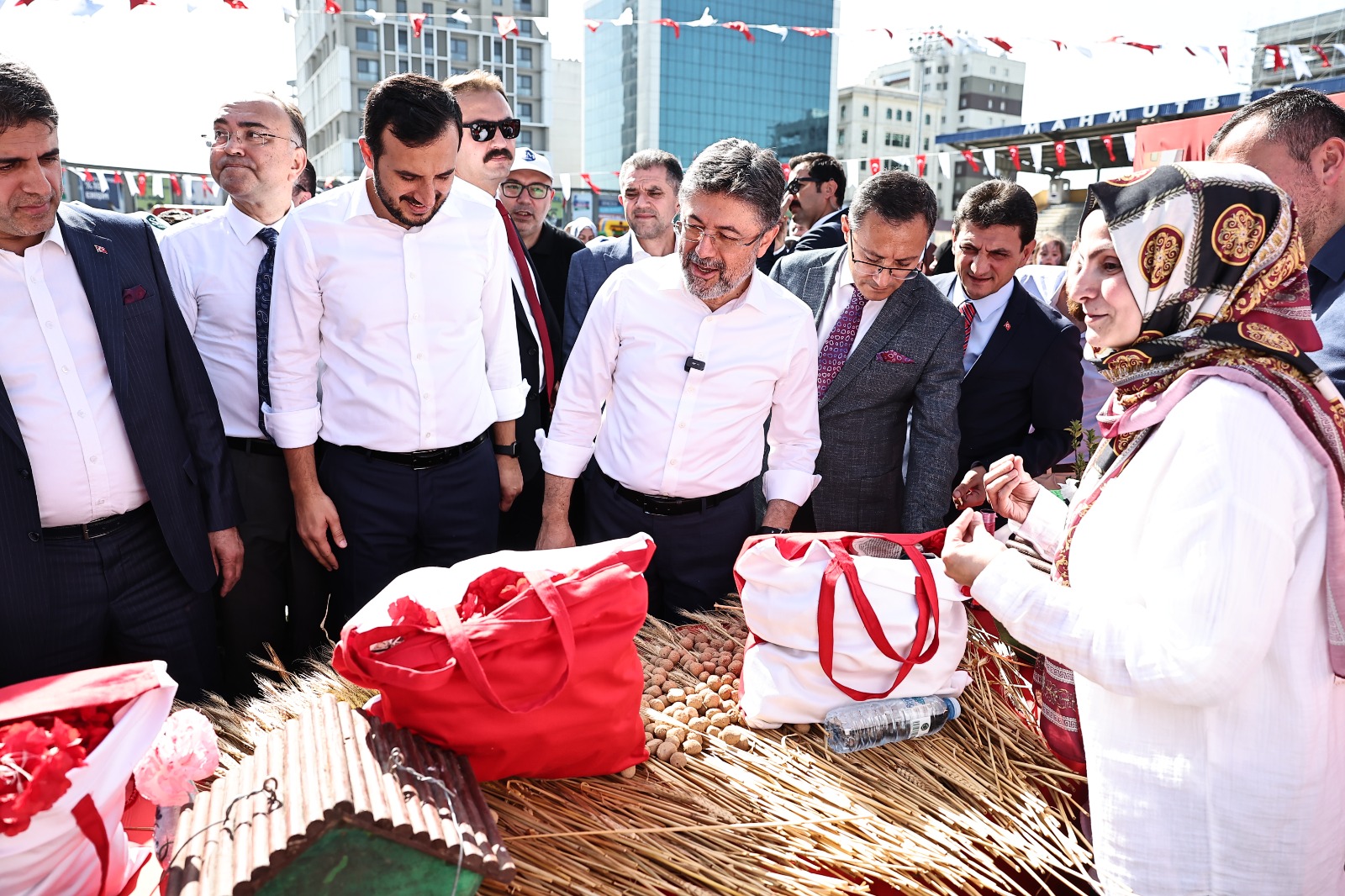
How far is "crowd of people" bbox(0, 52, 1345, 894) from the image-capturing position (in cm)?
117

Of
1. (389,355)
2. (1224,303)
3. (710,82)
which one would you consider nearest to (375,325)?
(389,355)

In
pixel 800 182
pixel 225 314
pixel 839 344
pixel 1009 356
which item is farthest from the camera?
pixel 800 182

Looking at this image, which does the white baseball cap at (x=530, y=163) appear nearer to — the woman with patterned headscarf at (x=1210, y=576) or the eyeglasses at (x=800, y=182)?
the eyeglasses at (x=800, y=182)

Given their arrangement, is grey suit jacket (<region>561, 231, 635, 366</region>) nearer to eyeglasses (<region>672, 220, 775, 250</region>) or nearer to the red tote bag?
eyeglasses (<region>672, 220, 775, 250</region>)

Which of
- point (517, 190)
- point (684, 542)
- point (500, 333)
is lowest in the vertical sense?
point (684, 542)

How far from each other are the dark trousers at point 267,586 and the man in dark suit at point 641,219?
1341 mm

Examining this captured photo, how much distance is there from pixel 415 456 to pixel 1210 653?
1996 mm

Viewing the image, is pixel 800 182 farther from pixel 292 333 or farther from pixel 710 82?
pixel 710 82

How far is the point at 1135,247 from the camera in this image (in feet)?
4.08

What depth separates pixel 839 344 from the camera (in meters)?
2.76

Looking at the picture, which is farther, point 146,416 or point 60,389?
point 146,416

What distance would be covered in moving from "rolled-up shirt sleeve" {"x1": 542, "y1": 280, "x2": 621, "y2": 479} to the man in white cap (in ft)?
5.09

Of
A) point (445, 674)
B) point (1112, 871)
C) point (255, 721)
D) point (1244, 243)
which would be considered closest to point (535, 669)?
point (445, 674)

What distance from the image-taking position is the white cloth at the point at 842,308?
2.74 meters
